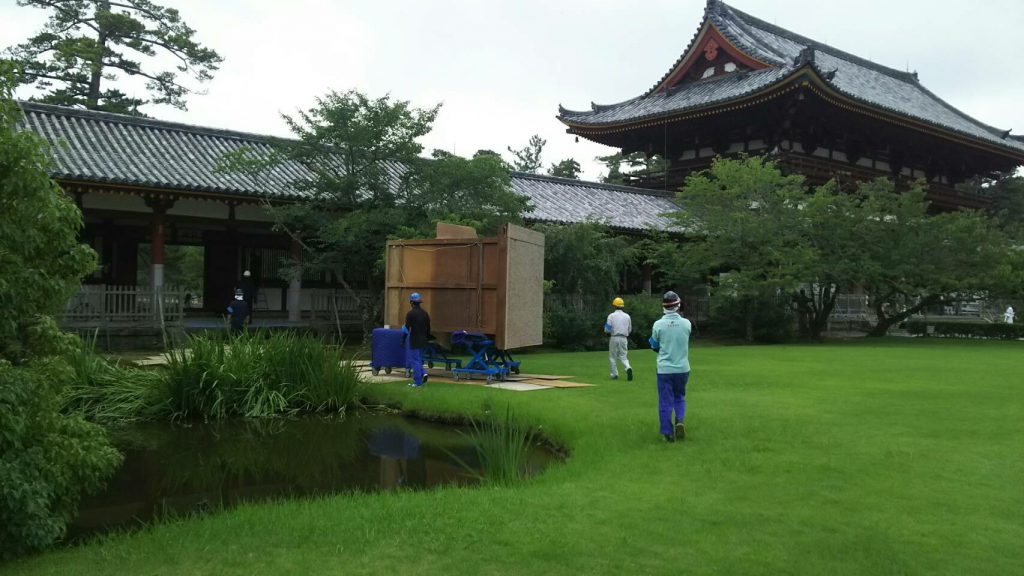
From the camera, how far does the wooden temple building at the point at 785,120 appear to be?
88.9 feet

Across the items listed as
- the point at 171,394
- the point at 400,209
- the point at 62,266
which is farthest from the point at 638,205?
the point at 62,266

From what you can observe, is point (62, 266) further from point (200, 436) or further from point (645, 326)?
point (645, 326)

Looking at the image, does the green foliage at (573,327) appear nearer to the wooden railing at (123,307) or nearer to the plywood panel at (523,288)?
the plywood panel at (523,288)

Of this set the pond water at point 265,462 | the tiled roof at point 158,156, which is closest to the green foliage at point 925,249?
the tiled roof at point 158,156

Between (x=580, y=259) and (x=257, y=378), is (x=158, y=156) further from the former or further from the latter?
(x=580, y=259)

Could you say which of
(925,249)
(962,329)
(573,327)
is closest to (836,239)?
(925,249)

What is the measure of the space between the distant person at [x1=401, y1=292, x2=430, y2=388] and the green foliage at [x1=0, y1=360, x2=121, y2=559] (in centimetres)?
630

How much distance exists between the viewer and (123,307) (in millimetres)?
17031

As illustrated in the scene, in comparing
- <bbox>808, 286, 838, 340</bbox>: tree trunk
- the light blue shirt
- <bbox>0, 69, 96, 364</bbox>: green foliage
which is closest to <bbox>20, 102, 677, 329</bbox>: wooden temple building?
<bbox>808, 286, 838, 340</bbox>: tree trunk

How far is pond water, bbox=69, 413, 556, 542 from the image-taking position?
22.6ft

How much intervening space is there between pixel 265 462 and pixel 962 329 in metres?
28.4

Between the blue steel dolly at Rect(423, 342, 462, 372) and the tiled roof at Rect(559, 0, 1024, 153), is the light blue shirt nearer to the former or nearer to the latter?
the blue steel dolly at Rect(423, 342, 462, 372)

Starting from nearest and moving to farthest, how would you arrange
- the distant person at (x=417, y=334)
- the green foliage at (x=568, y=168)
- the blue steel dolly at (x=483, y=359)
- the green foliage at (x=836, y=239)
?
the distant person at (x=417, y=334) < the blue steel dolly at (x=483, y=359) < the green foliage at (x=836, y=239) < the green foliage at (x=568, y=168)

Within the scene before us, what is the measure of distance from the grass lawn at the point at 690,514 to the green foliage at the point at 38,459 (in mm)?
220
